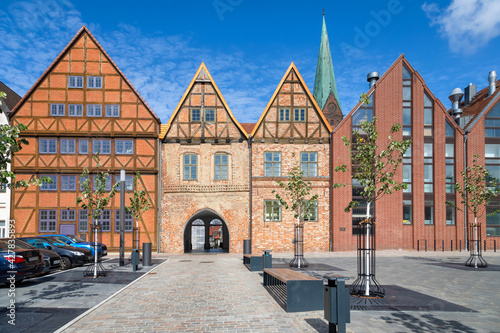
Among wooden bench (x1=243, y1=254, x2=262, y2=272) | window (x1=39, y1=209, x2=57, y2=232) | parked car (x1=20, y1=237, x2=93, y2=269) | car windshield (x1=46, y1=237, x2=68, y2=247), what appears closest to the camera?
wooden bench (x1=243, y1=254, x2=262, y2=272)

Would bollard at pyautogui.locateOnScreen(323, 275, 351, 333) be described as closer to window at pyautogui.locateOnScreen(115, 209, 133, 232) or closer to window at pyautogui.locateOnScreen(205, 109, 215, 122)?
window at pyautogui.locateOnScreen(205, 109, 215, 122)

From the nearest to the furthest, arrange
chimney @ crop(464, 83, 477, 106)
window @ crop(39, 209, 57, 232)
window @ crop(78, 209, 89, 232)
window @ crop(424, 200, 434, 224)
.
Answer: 1. window @ crop(39, 209, 57, 232)
2. window @ crop(78, 209, 89, 232)
3. window @ crop(424, 200, 434, 224)
4. chimney @ crop(464, 83, 477, 106)

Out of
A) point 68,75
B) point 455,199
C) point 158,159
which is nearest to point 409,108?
point 455,199

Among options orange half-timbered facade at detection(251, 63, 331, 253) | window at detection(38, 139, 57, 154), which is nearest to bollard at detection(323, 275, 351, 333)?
orange half-timbered facade at detection(251, 63, 331, 253)

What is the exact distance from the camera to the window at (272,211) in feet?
97.7

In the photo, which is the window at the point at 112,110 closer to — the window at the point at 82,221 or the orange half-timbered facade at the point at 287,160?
the window at the point at 82,221

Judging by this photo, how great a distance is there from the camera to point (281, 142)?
30.4 m

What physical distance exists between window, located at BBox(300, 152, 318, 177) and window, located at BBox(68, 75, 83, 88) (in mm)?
17296

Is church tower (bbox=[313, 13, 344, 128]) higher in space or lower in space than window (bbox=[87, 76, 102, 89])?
higher

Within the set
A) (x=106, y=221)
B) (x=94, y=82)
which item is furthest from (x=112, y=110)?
(x=106, y=221)

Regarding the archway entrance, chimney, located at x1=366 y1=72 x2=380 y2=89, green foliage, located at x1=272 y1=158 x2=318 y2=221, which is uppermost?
chimney, located at x1=366 y1=72 x2=380 y2=89

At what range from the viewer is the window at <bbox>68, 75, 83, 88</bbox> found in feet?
99.1

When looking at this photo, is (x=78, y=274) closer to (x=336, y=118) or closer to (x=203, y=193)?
(x=203, y=193)

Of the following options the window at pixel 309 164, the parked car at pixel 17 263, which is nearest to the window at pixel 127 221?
the window at pixel 309 164
